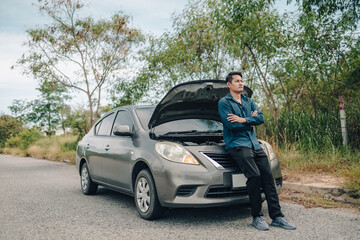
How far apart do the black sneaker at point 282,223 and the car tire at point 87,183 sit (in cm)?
385

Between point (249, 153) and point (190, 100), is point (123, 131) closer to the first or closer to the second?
point (190, 100)

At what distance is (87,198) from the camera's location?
6.65m

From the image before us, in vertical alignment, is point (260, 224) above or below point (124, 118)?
below

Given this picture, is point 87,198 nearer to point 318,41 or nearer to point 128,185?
point 128,185

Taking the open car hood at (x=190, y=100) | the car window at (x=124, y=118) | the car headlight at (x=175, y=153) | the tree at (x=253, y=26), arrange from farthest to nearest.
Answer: the tree at (x=253, y=26) < the car window at (x=124, y=118) < the open car hood at (x=190, y=100) < the car headlight at (x=175, y=153)

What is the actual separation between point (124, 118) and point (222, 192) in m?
2.43

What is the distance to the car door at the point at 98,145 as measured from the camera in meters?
6.26

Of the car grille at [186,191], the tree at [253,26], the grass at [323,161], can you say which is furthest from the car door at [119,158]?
the tree at [253,26]

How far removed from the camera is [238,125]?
4352 mm

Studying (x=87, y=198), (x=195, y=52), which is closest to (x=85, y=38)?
(x=195, y=52)

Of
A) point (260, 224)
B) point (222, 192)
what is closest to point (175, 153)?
point (222, 192)

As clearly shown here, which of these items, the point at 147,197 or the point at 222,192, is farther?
the point at 147,197

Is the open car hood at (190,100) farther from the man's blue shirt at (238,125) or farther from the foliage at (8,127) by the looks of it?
the foliage at (8,127)

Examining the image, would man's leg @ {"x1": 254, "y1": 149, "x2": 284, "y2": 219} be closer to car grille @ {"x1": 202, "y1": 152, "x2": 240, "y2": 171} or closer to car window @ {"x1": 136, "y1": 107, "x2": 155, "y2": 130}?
car grille @ {"x1": 202, "y1": 152, "x2": 240, "y2": 171}
